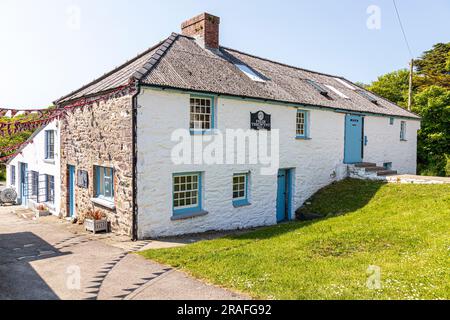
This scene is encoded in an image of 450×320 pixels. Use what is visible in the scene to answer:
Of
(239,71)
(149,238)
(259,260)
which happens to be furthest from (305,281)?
(239,71)

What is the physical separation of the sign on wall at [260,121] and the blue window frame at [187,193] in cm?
330

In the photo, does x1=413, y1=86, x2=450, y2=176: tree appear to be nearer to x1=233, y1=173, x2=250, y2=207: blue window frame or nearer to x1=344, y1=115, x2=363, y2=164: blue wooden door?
x1=344, y1=115, x2=363, y2=164: blue wooden door

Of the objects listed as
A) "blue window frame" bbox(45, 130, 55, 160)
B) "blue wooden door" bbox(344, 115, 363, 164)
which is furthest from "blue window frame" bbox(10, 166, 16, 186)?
"blue wooden door" bbox(344, 115, 363, 164)

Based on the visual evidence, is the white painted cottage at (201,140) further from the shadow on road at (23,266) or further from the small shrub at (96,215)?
the shadow on road at (23,266)

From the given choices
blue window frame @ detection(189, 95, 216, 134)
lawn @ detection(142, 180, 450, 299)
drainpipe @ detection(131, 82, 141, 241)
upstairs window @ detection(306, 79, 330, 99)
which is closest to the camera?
lawn @ detection(142, 180, 450, 299)

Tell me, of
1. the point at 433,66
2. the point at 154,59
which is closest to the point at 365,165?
the point at 154,59

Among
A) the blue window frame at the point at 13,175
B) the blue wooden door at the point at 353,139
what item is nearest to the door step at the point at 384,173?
the blue wooden door at the point at 353,139

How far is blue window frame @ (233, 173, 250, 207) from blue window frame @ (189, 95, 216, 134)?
2529mm

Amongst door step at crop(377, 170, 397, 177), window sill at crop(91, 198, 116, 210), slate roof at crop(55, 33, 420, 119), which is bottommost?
window sill at crop(91, 198, 116, 210)

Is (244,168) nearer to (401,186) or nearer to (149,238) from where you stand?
(149,238)

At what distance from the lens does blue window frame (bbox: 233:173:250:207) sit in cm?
1417

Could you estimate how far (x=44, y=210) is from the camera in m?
17.1

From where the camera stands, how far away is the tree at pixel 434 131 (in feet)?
88.9

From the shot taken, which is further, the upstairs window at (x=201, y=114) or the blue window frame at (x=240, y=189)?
the blue window frame at (x=240, y=189)
